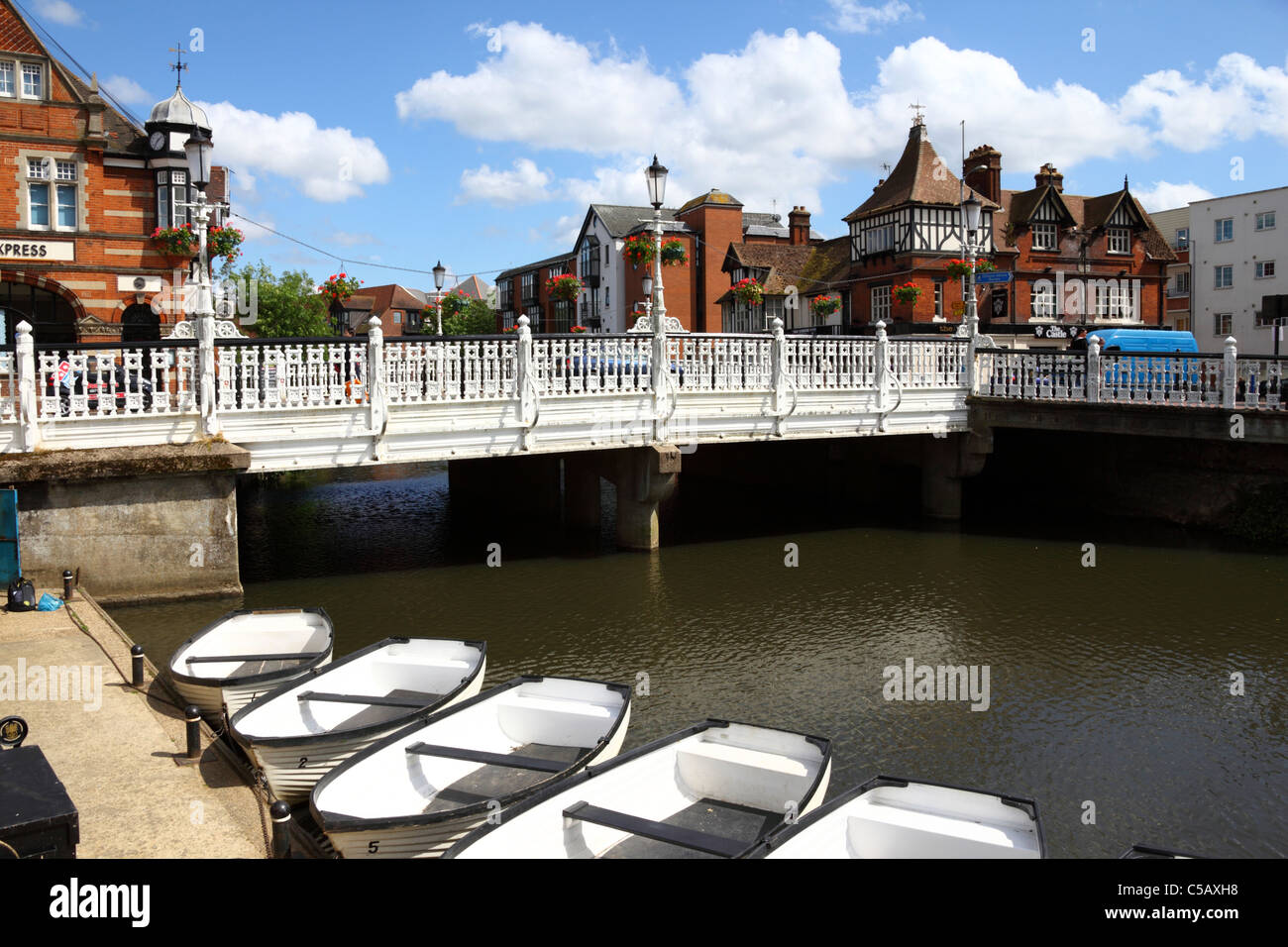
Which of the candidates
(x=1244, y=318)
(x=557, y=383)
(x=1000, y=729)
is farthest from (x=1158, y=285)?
(x=1000, y=729)

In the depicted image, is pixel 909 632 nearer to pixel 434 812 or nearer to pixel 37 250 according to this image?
pixel 434 812

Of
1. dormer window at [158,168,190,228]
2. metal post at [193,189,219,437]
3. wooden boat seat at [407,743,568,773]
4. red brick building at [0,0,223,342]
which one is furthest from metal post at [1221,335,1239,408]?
dormer window at [158,168,190,228]

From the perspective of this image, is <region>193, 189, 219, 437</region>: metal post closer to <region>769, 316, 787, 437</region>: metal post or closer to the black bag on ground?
the black bag on ground

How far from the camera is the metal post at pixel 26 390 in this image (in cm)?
1534

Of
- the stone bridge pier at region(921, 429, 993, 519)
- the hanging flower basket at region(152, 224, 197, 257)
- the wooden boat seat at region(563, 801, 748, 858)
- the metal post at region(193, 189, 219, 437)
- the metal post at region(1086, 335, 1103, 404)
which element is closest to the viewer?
the wooden boat seat at region(563, 801, 748, 858)

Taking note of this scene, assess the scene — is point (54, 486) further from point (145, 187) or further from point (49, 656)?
point (145, 187)

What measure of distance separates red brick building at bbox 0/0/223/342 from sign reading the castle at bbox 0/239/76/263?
0.08ft

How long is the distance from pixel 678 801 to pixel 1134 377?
17.9 meters

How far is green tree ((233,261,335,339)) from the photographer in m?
65.1

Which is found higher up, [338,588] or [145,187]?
[145,187]

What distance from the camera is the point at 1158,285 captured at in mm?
56656

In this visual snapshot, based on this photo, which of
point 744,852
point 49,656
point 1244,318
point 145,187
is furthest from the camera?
A: point 1244,318
